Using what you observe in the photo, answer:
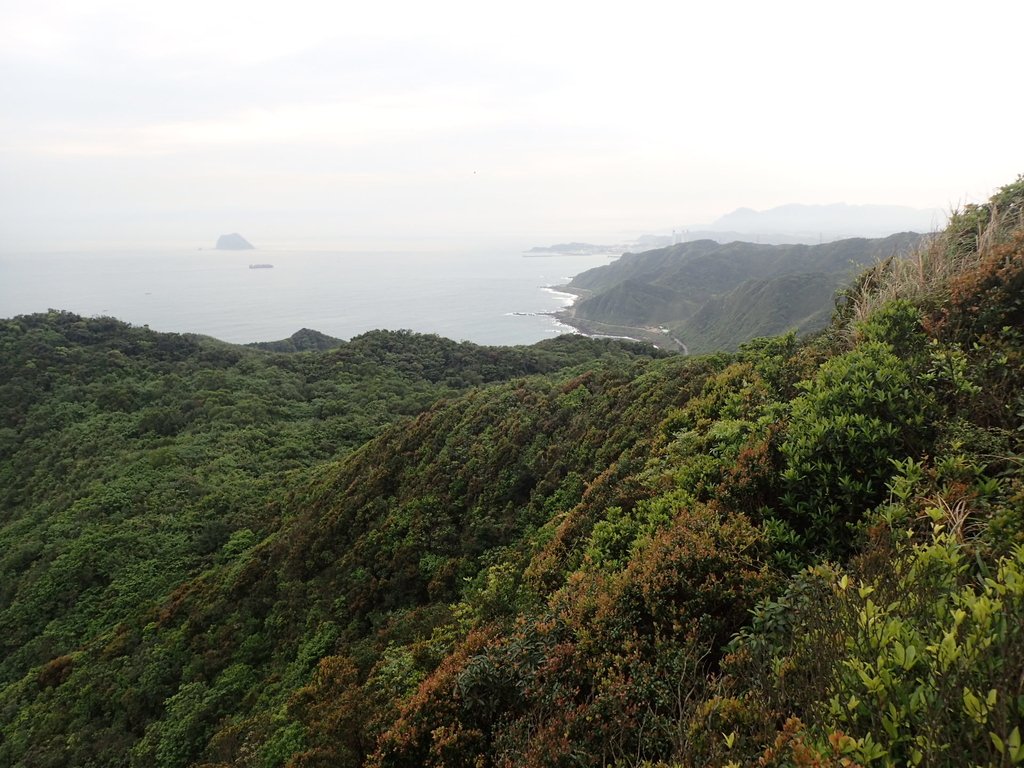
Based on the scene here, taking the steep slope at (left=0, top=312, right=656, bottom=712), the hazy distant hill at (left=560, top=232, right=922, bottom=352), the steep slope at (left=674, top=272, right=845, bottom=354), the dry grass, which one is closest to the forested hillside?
the dry grass

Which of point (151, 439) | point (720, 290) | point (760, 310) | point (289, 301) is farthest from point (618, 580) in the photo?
point (720, 290)

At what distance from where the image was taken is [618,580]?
4098 millimetres

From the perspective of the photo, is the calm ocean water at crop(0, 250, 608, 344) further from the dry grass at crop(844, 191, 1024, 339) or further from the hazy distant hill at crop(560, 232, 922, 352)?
the dry grass at crop(844, 191, 1024, 339)

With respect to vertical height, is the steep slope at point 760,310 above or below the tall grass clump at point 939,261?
below

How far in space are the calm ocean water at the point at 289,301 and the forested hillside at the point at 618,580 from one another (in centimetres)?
7939

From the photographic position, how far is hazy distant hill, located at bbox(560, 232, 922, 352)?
102938 mm

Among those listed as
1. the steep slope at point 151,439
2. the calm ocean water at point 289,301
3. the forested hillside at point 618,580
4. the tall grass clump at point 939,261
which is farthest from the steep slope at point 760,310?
the forested hillside at point 618,580

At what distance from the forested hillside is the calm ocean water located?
79393 mm

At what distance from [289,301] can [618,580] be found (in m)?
130

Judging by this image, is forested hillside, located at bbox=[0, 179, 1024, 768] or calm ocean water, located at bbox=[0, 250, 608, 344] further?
calm ocean water, located at bbox=[0, 250, 608, 344]

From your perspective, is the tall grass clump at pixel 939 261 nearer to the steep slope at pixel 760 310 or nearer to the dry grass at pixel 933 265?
the dry grass at pixel 933 265

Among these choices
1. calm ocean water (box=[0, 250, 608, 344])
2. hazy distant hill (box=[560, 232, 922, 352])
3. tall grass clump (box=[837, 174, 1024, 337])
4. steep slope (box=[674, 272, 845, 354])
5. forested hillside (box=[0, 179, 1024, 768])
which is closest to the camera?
forested hillside (box=[0, 179, 1024, 768])

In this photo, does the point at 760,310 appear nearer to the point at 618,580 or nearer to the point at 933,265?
the point at 933,265

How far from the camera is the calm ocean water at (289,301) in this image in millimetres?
97562
